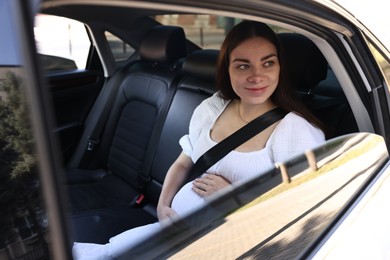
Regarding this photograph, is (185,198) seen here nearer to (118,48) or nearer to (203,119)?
(203,119)

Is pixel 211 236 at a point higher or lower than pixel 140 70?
lower

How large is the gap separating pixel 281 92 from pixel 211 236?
85 cm

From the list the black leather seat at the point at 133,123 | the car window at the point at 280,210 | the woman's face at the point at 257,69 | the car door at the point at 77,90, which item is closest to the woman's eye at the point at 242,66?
the woman's face at the point at 257,69

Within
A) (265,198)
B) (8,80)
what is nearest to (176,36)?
(265,198)

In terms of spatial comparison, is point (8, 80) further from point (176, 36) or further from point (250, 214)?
point (176, 36)

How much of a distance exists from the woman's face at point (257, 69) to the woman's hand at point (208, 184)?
1.09 feet

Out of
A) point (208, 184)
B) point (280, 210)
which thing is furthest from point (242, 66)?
point (280, 210)

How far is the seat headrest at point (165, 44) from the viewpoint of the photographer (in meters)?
2.93

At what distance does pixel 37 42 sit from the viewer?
0.72 metres

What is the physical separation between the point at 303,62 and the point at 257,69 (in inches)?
15.2

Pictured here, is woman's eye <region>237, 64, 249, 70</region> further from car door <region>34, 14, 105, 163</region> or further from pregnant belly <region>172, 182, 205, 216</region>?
car door <region>34, 14, 105, 163</region>

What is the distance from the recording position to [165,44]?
293cm

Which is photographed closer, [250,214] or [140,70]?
[250,214]

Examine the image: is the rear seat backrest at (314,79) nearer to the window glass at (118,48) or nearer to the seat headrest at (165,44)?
the seat headrest at (165,44)
